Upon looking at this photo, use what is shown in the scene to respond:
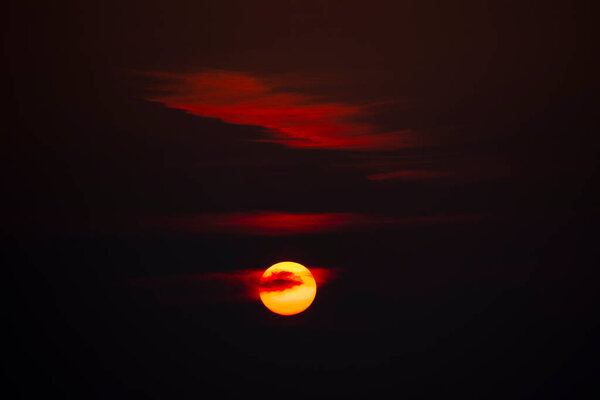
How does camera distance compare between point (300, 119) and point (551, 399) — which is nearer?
point (300, 119)

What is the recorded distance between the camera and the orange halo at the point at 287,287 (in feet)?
20.7

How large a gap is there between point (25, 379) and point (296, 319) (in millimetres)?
3859

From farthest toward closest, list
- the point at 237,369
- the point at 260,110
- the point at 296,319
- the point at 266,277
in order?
the point at 237,369, the point at 296,319, the point at 266,277, the point at 260,110

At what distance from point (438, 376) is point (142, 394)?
162 inches

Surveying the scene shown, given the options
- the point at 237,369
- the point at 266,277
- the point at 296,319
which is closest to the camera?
the point at 266,277

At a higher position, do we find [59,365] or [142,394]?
[59,365]

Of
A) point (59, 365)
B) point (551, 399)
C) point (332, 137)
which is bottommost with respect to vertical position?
point (551, 399)

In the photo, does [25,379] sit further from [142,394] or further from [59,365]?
[142,394]

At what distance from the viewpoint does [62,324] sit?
741cm

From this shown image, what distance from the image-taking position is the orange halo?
20.7 feet

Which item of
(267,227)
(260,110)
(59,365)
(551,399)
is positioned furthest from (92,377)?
(551,399)

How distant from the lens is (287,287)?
6.41 metres

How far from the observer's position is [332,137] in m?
5.80

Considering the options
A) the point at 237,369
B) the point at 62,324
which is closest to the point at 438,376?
the point at 237,369
